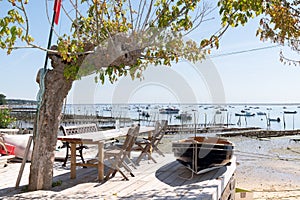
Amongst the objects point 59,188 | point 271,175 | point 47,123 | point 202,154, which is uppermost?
point 47,123

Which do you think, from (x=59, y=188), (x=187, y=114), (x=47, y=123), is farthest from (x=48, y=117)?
(x=187, y=114)

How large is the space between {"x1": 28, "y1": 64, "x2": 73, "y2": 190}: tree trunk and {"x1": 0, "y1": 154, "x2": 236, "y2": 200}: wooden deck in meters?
0.32

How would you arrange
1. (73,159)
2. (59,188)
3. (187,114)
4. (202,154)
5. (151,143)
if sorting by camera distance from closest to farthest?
(59,188) → (73,159) → (202,154) → (151,143) → (187,114)

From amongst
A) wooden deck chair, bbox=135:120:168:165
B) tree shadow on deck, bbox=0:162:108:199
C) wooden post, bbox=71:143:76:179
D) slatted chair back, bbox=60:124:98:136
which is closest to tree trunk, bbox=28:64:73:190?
tree shadow on deck, bbox=0:162:108:199

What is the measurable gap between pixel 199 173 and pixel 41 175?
2.63 metres

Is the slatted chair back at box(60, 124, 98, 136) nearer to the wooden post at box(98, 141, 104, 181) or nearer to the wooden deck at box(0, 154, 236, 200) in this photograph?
the wooden deck at box(0, 154, 236, 200)

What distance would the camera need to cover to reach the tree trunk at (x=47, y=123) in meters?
4.57

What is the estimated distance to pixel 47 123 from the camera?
4574mm

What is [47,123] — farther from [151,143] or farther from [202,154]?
[202,154]

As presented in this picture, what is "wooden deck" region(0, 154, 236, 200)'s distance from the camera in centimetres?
447

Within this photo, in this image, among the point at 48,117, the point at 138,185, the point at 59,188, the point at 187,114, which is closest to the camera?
the point at 48,117

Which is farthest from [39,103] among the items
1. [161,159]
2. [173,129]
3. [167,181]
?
[173,129]

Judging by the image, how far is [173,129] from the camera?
37.5 meters

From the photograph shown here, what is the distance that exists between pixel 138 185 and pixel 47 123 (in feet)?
5.44
